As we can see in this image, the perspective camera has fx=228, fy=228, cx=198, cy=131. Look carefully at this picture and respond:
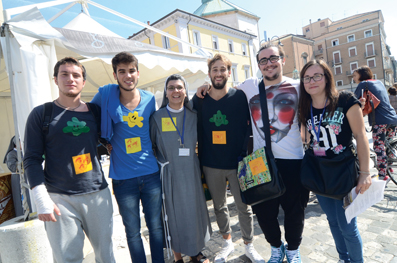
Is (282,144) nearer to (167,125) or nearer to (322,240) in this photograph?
(167,125)

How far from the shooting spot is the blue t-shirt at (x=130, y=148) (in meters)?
2.00

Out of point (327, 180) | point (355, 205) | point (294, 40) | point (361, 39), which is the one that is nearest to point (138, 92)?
point (327, 180)

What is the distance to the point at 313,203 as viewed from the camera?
3635 mm

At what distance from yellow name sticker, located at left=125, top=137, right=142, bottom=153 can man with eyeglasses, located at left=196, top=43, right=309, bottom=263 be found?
1099mm

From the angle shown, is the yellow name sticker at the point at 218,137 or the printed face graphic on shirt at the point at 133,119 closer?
the printed face graphic on shirt at the point at 133,119

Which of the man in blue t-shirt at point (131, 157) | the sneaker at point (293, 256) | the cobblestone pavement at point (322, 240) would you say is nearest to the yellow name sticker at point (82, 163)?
the man in blue t-shirt at point (131, 157)

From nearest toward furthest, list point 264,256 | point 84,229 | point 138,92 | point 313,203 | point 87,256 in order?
1. point 84,229
2. point 138,92
3. point 264,256
4. point 87,256
5. point 313,203

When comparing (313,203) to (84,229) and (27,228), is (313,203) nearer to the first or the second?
(84,229)

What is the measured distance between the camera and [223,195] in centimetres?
239

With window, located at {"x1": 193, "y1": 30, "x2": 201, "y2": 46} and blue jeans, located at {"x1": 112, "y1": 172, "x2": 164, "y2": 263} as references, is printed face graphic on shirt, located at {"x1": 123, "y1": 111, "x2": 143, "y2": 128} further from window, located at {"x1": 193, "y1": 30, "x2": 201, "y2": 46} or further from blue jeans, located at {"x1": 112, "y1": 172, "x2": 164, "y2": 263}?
window, located at {"x1": 193, "y1": 30, "x2": 201, "y2": 46}

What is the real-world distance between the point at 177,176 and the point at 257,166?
76cm

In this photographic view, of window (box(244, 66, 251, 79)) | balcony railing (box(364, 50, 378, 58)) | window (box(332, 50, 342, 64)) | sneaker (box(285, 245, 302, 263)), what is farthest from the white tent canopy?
window (box(332, 50, 342, 64))

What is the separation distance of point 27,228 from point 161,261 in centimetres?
129

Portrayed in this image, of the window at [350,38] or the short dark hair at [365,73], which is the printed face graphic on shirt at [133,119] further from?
the window at [350,38]
